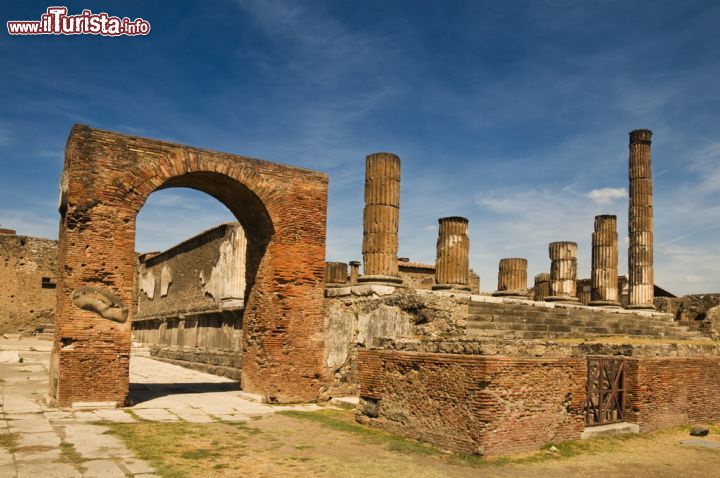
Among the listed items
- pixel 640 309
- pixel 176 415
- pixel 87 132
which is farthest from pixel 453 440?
pixel 640 309

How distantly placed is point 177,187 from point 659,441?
30.8ft

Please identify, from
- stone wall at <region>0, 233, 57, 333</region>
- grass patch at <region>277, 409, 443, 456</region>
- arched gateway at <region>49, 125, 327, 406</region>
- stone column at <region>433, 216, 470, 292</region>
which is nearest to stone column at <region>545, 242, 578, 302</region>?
stone column at <region>433, 216, 470, 292</region>

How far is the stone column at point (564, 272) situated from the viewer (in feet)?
62.3

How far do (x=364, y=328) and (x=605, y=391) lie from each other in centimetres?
477

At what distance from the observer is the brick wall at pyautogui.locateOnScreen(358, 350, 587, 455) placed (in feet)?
22.5

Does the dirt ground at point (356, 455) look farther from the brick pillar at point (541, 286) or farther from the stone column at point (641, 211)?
the brick pillar at point (541, 286)

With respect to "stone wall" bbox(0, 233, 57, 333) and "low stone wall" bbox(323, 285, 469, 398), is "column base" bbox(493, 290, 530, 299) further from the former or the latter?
"stone wall" bbox(0, 233, 57, 333)

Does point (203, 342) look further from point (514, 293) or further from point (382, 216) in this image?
point (514, 293)

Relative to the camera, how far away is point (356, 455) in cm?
692

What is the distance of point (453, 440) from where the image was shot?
7.10 m

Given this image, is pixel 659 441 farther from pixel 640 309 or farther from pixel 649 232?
pixel 649 232

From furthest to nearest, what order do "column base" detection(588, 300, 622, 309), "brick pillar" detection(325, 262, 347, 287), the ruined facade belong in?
"column base" detection(588, 300, 622, 309)
the ruined facade
"brick pillar" detection(325, 262, 347, 287)

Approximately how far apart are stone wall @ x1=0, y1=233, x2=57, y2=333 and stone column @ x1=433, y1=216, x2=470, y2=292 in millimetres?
24444

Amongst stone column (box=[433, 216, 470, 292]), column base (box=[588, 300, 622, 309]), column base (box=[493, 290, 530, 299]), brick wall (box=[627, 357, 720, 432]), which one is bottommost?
brick wall (box=[627, 357, 720, 432])
